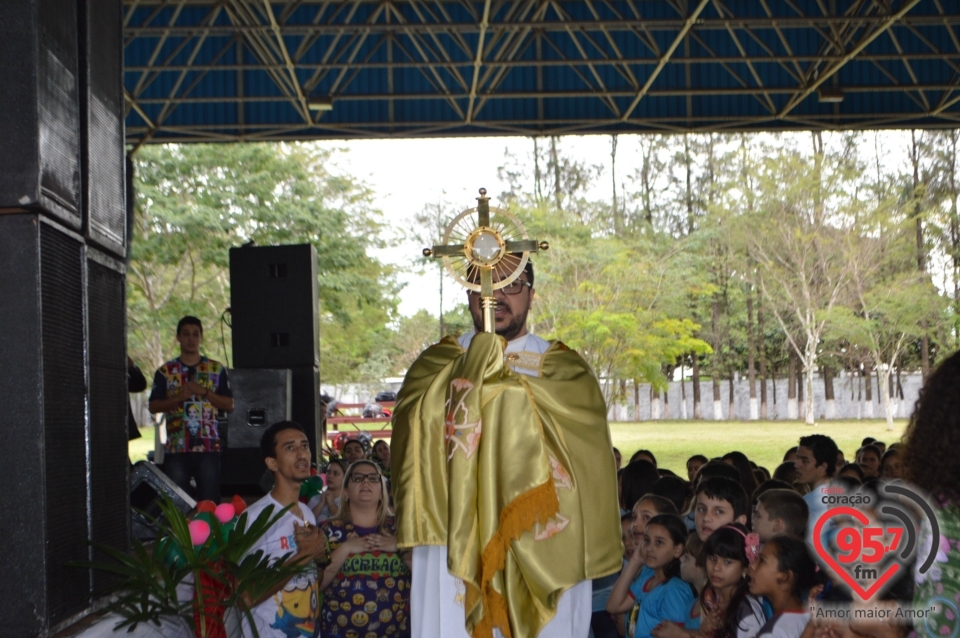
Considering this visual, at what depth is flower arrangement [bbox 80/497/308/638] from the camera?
3557mm

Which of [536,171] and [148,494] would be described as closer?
[148,494]

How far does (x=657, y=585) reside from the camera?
417cm

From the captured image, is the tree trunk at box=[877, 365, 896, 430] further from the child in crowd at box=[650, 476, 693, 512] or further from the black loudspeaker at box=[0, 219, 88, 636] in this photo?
the black loudspeaker at box=[0, 219, 88, 636]

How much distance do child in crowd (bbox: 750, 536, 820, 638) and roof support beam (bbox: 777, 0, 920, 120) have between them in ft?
28.1

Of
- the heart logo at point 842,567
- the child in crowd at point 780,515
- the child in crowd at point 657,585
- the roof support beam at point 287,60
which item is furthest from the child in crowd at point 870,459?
the roof support beam at point 287,60

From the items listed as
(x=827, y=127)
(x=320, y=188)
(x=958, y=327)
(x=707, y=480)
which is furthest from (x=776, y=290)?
(x=707, y=480)

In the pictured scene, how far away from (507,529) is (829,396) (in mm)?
29250

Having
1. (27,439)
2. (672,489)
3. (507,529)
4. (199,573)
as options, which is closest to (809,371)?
(672,489)

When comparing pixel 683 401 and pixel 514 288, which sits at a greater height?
pixel 514 288

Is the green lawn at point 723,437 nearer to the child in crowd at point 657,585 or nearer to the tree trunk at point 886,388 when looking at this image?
the tree trunk at point 886,388

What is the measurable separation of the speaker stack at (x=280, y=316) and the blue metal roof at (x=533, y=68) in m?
2.79

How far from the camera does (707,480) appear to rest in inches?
177

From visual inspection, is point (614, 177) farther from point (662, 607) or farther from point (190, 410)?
point (662, 607)

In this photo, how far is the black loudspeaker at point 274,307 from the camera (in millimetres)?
9852
